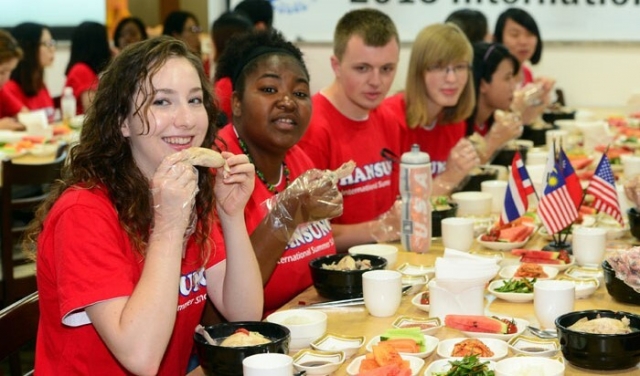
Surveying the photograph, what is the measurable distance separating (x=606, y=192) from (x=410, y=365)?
160cm

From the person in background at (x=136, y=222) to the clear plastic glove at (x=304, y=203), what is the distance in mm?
288

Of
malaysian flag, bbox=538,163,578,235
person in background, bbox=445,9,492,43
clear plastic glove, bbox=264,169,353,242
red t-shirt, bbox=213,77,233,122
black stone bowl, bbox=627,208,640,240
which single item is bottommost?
black stone bowl, bbox=627,208,640,240

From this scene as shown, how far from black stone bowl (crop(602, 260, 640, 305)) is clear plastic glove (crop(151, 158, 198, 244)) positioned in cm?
115

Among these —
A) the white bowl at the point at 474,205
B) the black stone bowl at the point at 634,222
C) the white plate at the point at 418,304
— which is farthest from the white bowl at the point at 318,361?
the white bowl at the point at 474,205

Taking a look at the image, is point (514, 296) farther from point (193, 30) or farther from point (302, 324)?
point (193, 30)

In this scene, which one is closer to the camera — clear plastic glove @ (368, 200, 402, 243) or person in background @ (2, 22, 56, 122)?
clear plastic glove @ (368, 200, 402, 243)

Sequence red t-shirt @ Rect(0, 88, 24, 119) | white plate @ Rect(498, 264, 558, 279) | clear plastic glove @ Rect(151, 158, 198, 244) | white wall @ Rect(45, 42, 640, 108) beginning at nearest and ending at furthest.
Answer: clear plastic glove @ Rect(151, 158, 198, 244) → white plate @ Rect(498, 264, 558, 279) → red t-shirt @ Rect(0, 88, 24, 119) → white wall @ Rect(45, 42, 640, 108)

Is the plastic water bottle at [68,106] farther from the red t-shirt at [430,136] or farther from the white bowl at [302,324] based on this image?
the white bowl at [302,324]

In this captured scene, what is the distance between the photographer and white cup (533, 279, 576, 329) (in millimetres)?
2340

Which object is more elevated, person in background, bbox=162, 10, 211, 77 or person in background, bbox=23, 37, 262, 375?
person in background, bbox=162, 10, 211, 77

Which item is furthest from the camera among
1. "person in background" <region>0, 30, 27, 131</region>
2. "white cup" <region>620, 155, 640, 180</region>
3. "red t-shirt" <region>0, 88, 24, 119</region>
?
"red t-shirt" <region>0, 88, 24, 119</region>

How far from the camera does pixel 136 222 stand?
218 centimetres

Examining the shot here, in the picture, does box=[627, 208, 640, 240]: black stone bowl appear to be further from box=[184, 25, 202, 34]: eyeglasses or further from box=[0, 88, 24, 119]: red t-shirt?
box=[184, 25, 202, 34]: eyeglasses

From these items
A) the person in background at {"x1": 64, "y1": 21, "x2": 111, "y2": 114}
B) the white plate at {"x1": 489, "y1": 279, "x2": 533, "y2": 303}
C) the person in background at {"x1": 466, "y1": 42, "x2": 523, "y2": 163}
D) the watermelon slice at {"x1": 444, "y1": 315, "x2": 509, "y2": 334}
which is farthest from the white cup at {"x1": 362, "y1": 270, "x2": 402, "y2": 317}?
the person in background at {"x1": 64, "y1": 21, "x2": 111, "y2": 114}
